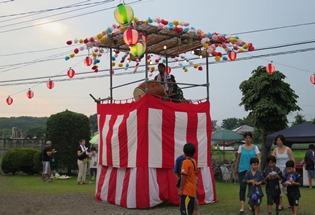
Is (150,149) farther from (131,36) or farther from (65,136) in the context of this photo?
(65,136)

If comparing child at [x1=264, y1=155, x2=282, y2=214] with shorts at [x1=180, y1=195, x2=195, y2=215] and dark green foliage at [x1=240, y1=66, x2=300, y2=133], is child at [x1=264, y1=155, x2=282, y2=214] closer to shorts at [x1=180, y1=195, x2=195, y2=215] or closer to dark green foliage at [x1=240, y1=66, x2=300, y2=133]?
shorts at [x1=180, y1=195, x2=195, y2=215]

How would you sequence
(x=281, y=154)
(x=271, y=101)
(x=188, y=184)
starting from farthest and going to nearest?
(x=271, y=101) < (x=281, y=154) < (x=188, y=184)

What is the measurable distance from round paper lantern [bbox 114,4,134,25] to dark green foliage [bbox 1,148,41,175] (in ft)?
46.6

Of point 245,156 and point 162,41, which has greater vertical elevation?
point 162,41

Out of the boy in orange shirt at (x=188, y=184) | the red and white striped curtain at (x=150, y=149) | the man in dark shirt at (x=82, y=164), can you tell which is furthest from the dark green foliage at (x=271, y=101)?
the boy in orange shirt at (x=188, y=184)

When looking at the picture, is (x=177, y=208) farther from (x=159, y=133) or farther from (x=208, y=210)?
(x=159, y=133)

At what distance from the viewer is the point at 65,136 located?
2350cm

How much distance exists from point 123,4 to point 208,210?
5316mm

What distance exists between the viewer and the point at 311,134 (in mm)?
20141

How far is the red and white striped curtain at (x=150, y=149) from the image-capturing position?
1205cm

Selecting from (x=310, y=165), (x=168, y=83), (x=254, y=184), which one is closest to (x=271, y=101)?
(x=310, y=165)

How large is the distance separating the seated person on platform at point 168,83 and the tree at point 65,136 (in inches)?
435

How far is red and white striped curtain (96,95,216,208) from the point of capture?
39.5 ft

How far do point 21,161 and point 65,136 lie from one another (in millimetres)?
2744
